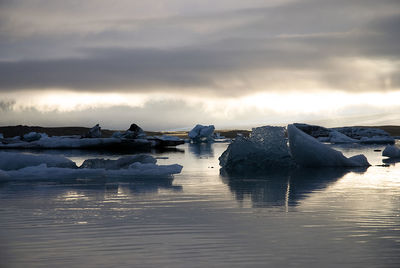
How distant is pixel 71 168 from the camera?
41.8 feet

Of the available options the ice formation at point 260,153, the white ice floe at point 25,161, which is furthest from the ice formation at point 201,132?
the white ice floe at point 25,161

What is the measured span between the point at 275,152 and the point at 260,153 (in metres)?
0.47

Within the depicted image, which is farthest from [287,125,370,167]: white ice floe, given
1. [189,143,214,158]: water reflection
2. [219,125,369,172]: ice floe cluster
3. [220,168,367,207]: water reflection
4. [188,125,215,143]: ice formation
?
[188,125,215,143]: ice formation

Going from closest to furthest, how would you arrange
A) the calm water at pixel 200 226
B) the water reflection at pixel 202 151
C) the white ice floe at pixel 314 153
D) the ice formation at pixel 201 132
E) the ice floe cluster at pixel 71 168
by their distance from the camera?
the calm water at pixel 200 226
the ice floe cluster at pixel 71 168
the white ice floe at pixel 314 153
the water reflection at pixel 202 151
the ice formation at pixel 201 132

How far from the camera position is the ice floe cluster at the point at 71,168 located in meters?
11.3

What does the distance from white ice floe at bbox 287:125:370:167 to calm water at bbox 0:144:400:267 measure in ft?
18.9

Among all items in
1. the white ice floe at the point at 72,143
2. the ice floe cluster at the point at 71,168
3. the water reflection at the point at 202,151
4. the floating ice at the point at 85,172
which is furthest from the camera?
the white ice floe at the point at 72,143

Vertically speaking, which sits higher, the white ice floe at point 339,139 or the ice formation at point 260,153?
the ice formation at point 260,153

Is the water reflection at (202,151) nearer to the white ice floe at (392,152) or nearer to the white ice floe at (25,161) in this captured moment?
the white ice floe at (392,152)

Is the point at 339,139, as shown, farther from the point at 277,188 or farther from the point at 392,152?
the point at 277,188

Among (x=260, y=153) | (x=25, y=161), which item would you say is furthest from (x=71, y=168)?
(x=260, y=153)

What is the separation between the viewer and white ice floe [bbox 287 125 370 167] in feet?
49.3

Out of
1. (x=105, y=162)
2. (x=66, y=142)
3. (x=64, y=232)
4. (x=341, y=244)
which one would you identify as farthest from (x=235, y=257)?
(x=66, y=142)

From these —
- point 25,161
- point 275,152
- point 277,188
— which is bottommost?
point 277,188
